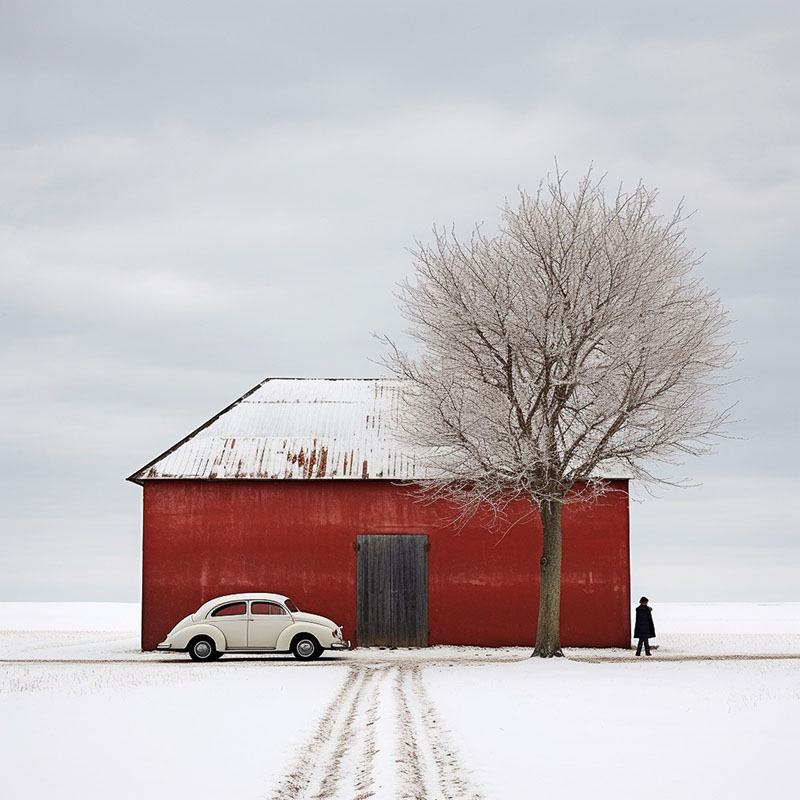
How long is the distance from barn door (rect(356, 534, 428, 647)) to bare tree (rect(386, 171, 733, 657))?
5.13 meters

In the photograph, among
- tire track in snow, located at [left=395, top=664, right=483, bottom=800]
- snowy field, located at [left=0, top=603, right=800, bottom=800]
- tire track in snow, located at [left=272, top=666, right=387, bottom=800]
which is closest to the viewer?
tire track in snow, located at [left=395, top=664, right=483, bottom=800]

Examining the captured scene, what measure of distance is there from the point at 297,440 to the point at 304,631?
722 centimetres

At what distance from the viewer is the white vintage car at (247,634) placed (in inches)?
992

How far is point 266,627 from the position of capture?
83.3 feet

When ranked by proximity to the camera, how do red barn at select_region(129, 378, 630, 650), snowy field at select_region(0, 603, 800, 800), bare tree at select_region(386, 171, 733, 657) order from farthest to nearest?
red barn at select_region(129, 378, 630, 650) < bare tree at select_region(386, 171, 733, 657) < snowy field at select_region(0, 603, 800, 800)

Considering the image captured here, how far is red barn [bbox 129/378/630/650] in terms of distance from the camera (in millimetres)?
29469

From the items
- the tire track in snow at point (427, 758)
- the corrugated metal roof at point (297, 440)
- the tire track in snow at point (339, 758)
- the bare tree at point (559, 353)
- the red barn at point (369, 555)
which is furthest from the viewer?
the corrugated metal roof at point (297, 440)

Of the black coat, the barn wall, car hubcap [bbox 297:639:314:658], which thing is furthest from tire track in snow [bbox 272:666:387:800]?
the barn wall

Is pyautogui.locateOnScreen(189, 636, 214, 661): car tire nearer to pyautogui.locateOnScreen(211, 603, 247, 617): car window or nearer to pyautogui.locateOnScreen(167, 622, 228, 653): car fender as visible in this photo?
pyautogui.locateOnScreen(167, 622, 228, 653): car fender

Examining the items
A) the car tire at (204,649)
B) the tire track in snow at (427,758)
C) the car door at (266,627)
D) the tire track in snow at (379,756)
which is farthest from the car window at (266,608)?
the tire track in snow at (427,758)

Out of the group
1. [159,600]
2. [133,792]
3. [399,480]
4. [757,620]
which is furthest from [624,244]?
[757,620]

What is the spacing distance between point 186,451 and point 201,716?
17.0 metres

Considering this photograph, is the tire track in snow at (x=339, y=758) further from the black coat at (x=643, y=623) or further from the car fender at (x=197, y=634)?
the black coat at (x=643, y=623)

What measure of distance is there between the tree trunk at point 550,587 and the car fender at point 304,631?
491cm
